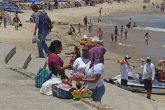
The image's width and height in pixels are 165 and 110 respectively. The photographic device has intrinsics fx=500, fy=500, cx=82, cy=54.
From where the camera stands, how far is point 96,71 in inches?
324

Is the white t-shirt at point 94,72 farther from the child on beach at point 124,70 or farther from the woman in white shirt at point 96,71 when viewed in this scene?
the child on beach at point 124,70

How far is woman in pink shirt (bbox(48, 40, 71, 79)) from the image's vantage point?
923 centimetres

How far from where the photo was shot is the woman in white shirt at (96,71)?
8.17 m

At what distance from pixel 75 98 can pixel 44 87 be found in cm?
75

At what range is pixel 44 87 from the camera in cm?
949

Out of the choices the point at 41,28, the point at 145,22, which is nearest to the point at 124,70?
the point at 41,28

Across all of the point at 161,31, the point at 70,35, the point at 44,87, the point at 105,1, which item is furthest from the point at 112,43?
the point at 105,1

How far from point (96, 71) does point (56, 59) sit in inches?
52.2

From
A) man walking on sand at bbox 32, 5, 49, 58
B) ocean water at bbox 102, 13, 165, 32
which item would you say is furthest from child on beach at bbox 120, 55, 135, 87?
ocean water at bbox 102, 13, 165, 32

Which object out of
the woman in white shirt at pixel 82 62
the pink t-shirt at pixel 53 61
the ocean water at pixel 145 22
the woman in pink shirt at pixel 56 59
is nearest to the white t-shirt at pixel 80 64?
the woman in white shirt at pixel 82 62

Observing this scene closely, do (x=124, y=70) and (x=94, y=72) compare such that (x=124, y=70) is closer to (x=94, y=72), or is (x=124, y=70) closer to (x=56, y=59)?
(x=56, y=59)

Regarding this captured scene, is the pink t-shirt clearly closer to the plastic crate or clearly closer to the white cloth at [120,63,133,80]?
the plastic crate

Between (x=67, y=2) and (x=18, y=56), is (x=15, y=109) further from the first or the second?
(x=67, y=2)

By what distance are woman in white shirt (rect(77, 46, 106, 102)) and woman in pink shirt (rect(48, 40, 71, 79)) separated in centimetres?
82
